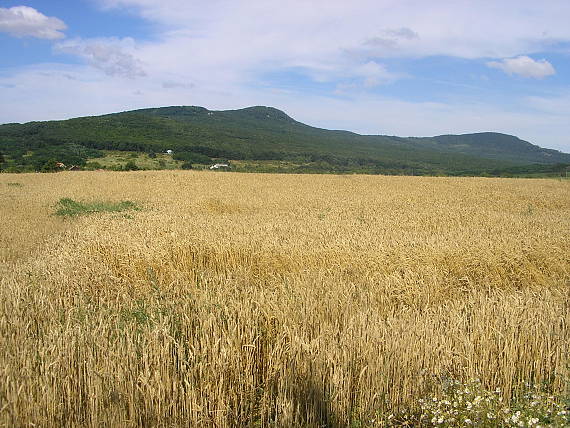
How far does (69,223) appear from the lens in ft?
53.9

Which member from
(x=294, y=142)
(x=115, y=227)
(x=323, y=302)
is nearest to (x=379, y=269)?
(x=323, y=302)

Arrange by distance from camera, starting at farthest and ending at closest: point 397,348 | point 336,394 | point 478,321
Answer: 1. point 478,321
2. point 397,348
3. point 336,394

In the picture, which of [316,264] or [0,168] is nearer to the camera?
[316,264]

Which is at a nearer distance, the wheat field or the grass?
the wheat field

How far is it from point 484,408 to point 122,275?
22.0 ft

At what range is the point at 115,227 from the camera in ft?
38.3

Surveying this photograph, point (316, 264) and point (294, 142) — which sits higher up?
point (294, 142)

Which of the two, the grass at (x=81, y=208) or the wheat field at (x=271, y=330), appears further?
Result: the grass at (x=81, y=208)

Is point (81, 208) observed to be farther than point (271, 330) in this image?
Yes

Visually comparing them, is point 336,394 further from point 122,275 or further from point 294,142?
point 294,142

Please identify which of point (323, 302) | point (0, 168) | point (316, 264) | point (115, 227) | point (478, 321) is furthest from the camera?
point (0, 168)

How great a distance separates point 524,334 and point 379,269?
3498mm

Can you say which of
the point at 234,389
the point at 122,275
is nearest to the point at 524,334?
the point at 234,389

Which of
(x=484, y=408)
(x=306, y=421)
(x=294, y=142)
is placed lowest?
(x=306, y=421)
